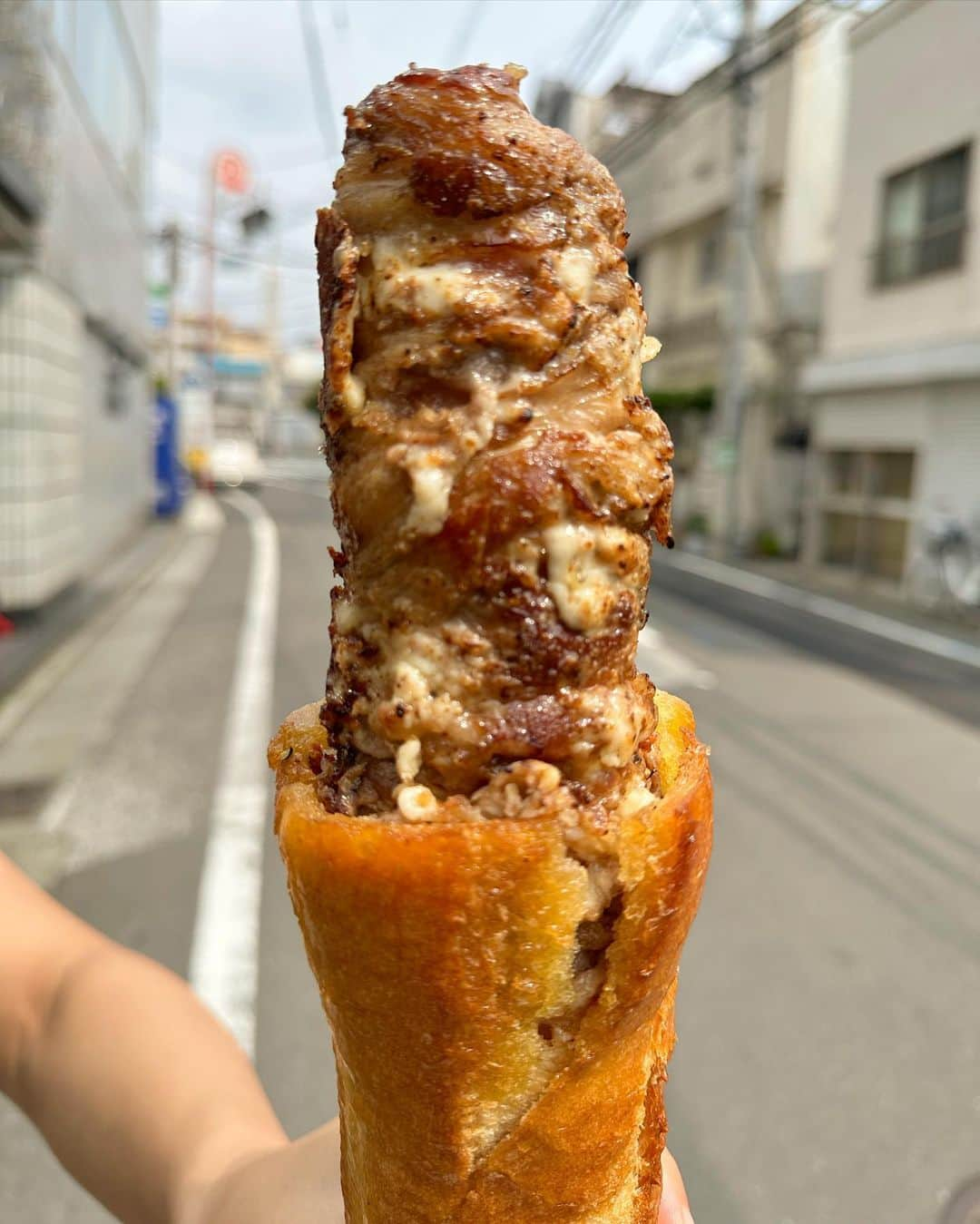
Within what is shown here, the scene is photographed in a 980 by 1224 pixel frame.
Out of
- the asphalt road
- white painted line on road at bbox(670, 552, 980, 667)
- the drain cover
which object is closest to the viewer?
the drain cover

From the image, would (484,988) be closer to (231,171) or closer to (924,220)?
(924,220)

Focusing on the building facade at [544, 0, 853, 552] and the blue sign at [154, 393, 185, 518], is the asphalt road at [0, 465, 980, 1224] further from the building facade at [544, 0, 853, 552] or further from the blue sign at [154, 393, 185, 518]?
the blue sign at [154, 393, 185, 518]

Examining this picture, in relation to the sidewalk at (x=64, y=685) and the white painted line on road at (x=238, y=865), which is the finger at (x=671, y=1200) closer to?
the white painted line on road at (x=238, y=865)

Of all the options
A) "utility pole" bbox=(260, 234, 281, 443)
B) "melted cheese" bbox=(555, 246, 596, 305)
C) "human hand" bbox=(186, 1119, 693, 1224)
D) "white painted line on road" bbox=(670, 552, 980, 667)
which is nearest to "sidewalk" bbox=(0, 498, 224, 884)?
"human hand" bbox=(186, 1119, 693, 1224)

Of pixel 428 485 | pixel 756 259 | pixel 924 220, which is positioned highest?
pixel 756 259

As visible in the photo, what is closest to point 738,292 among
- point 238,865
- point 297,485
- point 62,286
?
point 62,286

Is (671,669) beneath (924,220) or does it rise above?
beneath
